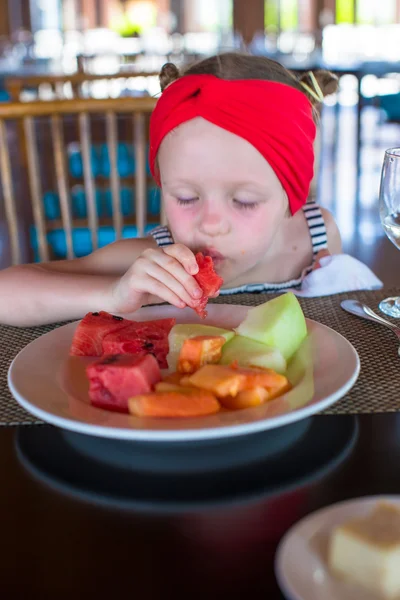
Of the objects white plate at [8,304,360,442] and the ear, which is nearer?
white plate at [8,304,360,442]

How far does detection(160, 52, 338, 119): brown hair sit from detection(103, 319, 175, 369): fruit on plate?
533 mm

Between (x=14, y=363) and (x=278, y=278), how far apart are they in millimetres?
826

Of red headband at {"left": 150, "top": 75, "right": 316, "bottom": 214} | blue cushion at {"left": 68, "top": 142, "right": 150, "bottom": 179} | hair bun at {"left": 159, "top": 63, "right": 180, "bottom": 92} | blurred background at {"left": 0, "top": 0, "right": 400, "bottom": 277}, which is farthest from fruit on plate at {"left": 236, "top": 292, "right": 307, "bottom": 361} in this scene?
blue cushion at {"left": 68, "top": 142, "right": 150, "bottom": 179}

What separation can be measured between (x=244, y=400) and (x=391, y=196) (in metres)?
0.50

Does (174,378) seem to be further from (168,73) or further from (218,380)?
(168,73)

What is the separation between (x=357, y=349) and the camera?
0.94 metres

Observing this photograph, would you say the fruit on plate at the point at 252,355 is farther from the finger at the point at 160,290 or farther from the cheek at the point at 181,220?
the cheek at the point at 181,220

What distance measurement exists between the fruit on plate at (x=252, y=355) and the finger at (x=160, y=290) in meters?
0.18

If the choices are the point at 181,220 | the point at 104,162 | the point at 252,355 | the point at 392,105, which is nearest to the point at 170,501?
the point at 252,355

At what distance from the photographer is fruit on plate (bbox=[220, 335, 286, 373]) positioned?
0.76 meters

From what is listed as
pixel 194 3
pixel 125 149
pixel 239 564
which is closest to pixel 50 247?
pixel 125 149

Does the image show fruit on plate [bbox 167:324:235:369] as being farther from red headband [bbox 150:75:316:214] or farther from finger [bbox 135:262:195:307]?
red headband [bbox 150:75:316:214]

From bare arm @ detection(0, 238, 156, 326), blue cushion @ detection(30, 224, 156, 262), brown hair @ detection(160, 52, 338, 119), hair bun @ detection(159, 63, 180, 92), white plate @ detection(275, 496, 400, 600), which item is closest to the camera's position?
white plate @ detection(275, 496, 400, 600)

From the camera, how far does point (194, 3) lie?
1175 centimetres
